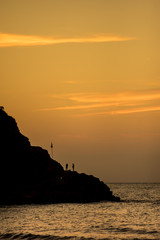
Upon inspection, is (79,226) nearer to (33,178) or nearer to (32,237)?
→ (32,237)

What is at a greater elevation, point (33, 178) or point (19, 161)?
point (19, 161)

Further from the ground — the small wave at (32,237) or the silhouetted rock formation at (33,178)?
the silhouetted rock formation at (33,178)

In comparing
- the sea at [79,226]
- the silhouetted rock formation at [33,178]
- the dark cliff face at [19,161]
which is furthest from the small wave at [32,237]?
the dark cliff face at [19,161]

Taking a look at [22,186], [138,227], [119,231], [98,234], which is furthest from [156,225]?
[22,186]

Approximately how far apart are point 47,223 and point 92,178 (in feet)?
163

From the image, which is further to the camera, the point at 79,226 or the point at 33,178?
the point at 33,178

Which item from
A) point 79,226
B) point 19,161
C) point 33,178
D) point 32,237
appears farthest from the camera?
point 19,161

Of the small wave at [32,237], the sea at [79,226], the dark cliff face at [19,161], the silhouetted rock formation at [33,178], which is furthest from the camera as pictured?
the dark cliff face at [19,161]

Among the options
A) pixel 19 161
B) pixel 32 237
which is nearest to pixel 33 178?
pixel 19 161

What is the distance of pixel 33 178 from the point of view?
4788 inches

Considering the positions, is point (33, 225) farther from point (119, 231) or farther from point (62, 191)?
point (62, 191)

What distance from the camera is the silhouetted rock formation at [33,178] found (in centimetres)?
10994

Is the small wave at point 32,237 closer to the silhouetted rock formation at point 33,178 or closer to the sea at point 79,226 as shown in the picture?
the sea at point 79,226

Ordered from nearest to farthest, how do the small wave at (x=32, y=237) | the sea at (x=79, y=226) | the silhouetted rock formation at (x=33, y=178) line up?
the small wave at (x=32, y=237), the sea at (x=79, y=226), the silhouetted rock formation at (x=33, y=178)
